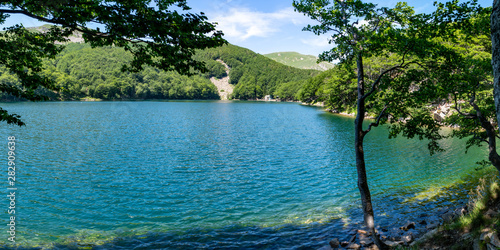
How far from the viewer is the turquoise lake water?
14.9 meters

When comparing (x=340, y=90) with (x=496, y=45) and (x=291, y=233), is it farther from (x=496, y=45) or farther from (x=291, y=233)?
(x=496, y=45)

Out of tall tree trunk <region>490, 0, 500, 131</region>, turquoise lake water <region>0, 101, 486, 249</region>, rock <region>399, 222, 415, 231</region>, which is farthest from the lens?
turquoise lake water <region>0, 101, 486, 249</region>

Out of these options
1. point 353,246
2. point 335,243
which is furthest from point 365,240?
point 335,243

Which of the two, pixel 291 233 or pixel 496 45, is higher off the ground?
pixel 496 45

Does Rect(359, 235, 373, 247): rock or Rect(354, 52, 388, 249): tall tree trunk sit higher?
Rect(354, 52, 388, 249): tall tree trunk

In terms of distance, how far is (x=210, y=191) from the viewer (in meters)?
21.7

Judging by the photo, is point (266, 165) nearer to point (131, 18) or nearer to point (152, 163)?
point (152, 163)

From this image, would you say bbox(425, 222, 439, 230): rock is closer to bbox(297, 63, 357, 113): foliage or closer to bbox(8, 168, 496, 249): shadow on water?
bbox(8, 168, 496, 249): shadow on water

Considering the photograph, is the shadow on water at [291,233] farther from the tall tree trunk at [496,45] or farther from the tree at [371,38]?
the tall tree trunk at [496,45]

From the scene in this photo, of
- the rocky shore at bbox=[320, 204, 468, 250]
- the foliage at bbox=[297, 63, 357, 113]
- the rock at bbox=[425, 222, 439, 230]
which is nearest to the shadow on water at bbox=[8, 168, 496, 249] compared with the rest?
the rocky shore at bbox=[320, 204, 468, 250]

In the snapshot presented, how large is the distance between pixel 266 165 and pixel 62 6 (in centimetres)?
2380

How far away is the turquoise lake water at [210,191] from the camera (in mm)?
14898

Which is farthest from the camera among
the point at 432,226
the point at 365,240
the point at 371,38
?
the point at 432,226

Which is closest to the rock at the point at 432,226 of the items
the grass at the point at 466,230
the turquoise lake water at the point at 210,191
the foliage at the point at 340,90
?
the turquoise lake water at the point at 210,191
